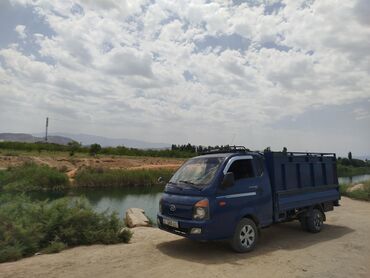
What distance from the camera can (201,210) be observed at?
25.6 ft

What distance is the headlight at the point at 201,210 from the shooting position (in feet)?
25.5

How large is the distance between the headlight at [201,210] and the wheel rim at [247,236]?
106 centimetres

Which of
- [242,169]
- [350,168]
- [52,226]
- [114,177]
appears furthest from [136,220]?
[350,168]

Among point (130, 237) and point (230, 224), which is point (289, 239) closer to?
point (230, 224)

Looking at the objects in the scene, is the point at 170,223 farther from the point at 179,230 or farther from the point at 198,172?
the point at 198,172

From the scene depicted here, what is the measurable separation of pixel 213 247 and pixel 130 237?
2173 mm

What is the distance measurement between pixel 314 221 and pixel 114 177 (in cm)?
2808

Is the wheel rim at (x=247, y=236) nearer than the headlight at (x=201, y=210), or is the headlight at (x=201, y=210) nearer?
the headlight at (x=201, y=210)

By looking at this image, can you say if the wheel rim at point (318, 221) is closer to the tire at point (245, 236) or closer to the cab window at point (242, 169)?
the tire at point (245, 236)

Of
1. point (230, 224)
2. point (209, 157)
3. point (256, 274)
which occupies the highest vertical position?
point (209, 157)

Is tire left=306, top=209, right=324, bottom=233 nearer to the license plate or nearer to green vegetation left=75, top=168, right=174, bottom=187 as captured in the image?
the license plate

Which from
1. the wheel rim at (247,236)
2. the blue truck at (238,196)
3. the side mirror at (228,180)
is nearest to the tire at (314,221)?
the blue truck at (238,196)

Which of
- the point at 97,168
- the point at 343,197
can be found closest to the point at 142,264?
the point at 343,197

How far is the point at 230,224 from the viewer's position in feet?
26.4
